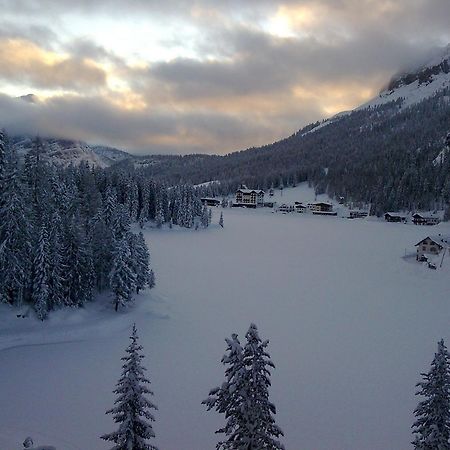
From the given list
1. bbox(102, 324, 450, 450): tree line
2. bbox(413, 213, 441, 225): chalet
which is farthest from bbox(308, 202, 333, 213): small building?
bbox(102, 324, 450, 450): tree line

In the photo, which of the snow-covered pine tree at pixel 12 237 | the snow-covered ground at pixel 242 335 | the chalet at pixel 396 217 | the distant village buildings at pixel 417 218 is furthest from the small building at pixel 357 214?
the snow-covered pine tree at pixel 12 237

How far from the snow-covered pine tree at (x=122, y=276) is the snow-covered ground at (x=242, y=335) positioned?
1478mm

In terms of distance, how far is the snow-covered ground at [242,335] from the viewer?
21969 millimetres

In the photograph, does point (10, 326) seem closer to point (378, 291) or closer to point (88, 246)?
point (88, 246)

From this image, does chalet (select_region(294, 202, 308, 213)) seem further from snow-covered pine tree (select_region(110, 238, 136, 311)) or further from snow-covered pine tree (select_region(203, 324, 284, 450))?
snow-covered pine tree (select_region(203, 324, 284, 450))

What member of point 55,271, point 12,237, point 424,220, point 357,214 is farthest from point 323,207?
point 12,237

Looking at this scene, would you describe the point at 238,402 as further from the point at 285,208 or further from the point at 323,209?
the point at 285,208

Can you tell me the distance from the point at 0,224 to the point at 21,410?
60.6 ft

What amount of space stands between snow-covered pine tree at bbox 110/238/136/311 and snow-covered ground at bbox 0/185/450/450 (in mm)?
1478

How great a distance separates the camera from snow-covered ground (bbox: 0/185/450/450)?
2197 centimetres

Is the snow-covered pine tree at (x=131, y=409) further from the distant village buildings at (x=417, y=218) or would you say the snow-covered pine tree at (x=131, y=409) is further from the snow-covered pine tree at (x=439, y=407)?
the distant village buildings at (x=417, y=218)

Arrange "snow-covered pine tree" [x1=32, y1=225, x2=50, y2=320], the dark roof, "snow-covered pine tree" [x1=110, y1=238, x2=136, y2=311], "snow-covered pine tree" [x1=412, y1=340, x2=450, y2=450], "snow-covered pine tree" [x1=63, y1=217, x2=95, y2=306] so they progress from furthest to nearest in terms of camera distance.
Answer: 1. the dark roof
2. "snow-covered pine tree" [x1=110, y1=238, x2=136, y2=311]
3. "snow-covered pine tree" [x1=63, y1=217, x2=95, y2=306]
4. "snow-covered pine tree" [x1=32, y1=225, x2=50, y2=320]
5. "snow-covered pine tree" [x1=412, y1=340, x2=450, y2=450]

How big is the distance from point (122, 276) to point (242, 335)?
13.0 meters

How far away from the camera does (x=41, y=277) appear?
35.7 metres
